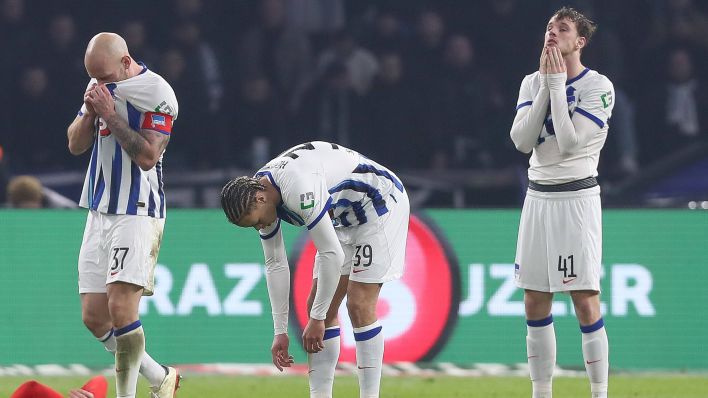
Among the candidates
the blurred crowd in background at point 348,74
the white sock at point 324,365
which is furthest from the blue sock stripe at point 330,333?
the blurred crowd in background at point 348,74

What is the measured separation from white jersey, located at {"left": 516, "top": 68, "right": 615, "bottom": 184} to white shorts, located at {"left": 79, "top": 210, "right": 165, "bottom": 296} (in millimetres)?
1959

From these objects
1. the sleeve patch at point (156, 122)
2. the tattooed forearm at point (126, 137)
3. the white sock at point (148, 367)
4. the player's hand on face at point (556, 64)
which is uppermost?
the player's hand on face at point (556, 64)

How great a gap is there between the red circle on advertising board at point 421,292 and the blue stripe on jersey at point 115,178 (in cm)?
271

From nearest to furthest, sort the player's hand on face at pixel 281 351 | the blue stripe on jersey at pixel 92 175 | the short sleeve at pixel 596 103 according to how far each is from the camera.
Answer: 1. the player's hand on face at pixel 281 351
2. the blue stripe on jersey at pixel 92 175
3. the short sleeve at pixel 596 103

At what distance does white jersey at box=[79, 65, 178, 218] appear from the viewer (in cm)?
670

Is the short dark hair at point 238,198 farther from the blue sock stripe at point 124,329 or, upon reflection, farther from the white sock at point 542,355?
the white sock at point 542,355

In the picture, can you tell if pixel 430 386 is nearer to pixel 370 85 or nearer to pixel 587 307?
pixel 587 307

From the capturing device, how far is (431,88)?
1320cm

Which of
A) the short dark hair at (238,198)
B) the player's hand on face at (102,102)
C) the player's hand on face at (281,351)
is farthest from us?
the player's hand on face at (102,102)

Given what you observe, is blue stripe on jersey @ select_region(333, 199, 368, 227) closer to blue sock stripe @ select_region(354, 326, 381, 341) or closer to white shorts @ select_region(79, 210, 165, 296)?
blue sock stripe @ select_region(354, 326, 381, 341)

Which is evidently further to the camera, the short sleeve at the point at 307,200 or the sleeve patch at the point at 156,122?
the sleeve patch at the point at 156,122

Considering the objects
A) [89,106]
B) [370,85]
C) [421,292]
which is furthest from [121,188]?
[370,85]

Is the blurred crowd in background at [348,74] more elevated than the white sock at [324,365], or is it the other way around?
the blurred crowd in background at [348,74]

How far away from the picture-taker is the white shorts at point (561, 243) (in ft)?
22.9
